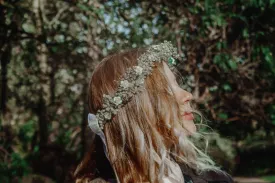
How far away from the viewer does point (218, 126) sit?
5.59 m

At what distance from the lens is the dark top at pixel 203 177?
2055 millimetres

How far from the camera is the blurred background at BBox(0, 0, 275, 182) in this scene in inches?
175

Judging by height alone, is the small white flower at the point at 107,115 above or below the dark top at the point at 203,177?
above

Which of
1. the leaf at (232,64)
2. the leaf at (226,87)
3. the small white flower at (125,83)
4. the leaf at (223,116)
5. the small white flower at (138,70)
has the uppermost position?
the leaf at (232,64)

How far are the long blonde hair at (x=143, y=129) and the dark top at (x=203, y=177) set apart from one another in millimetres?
97

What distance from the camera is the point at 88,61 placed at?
5078 millimetres

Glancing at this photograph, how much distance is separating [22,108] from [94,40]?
144 cm

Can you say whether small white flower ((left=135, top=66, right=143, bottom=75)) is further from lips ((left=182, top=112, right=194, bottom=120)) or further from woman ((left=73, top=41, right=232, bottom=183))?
lips ((left=182, top=112, right=194, bottom=120))

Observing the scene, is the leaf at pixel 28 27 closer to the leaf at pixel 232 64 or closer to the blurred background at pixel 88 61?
the blurred background at pixel 88 61

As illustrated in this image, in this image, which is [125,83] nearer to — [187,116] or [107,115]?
[107,115]

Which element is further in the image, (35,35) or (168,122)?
(35,35)

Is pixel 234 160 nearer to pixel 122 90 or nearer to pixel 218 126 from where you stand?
pixel 218 126

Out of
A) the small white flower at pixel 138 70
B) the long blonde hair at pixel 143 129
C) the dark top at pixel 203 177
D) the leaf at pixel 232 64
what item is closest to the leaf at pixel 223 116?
the leaf at pixel 232 64

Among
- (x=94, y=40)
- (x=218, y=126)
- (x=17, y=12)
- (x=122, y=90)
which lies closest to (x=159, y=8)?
(x=94, y=40)
